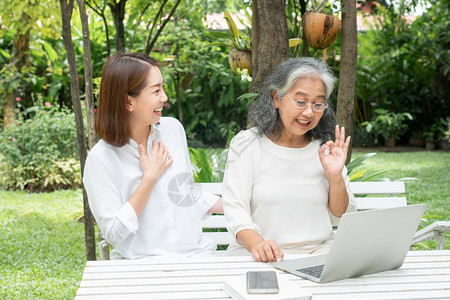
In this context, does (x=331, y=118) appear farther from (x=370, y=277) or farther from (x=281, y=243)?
(x=370, y=277)

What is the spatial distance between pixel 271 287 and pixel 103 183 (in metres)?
0.88

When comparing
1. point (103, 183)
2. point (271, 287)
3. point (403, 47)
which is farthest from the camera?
point (403, 47)

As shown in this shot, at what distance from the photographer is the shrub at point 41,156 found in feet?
22.5

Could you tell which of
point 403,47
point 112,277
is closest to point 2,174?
point 112,277

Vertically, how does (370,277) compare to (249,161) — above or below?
below

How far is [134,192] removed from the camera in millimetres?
2123

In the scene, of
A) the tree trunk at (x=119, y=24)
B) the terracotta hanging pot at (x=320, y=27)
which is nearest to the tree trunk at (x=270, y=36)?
the terracotta hanging pot at (x=320, y=27)

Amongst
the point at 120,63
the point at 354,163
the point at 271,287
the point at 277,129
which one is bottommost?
the point at 354,163

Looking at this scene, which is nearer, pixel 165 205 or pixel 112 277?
pixel 112 277

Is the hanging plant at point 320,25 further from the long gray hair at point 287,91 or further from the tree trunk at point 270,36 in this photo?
the long gray hair at point 287,91

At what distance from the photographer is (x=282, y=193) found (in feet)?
7.29

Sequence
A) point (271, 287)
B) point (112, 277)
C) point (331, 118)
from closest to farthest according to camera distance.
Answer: point (271, 287)
point (112, 277)
point (331, 118)

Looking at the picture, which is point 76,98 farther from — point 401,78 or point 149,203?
point 401,78

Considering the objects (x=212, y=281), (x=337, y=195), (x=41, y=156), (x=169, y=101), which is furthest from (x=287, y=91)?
(x=169, y=101)
